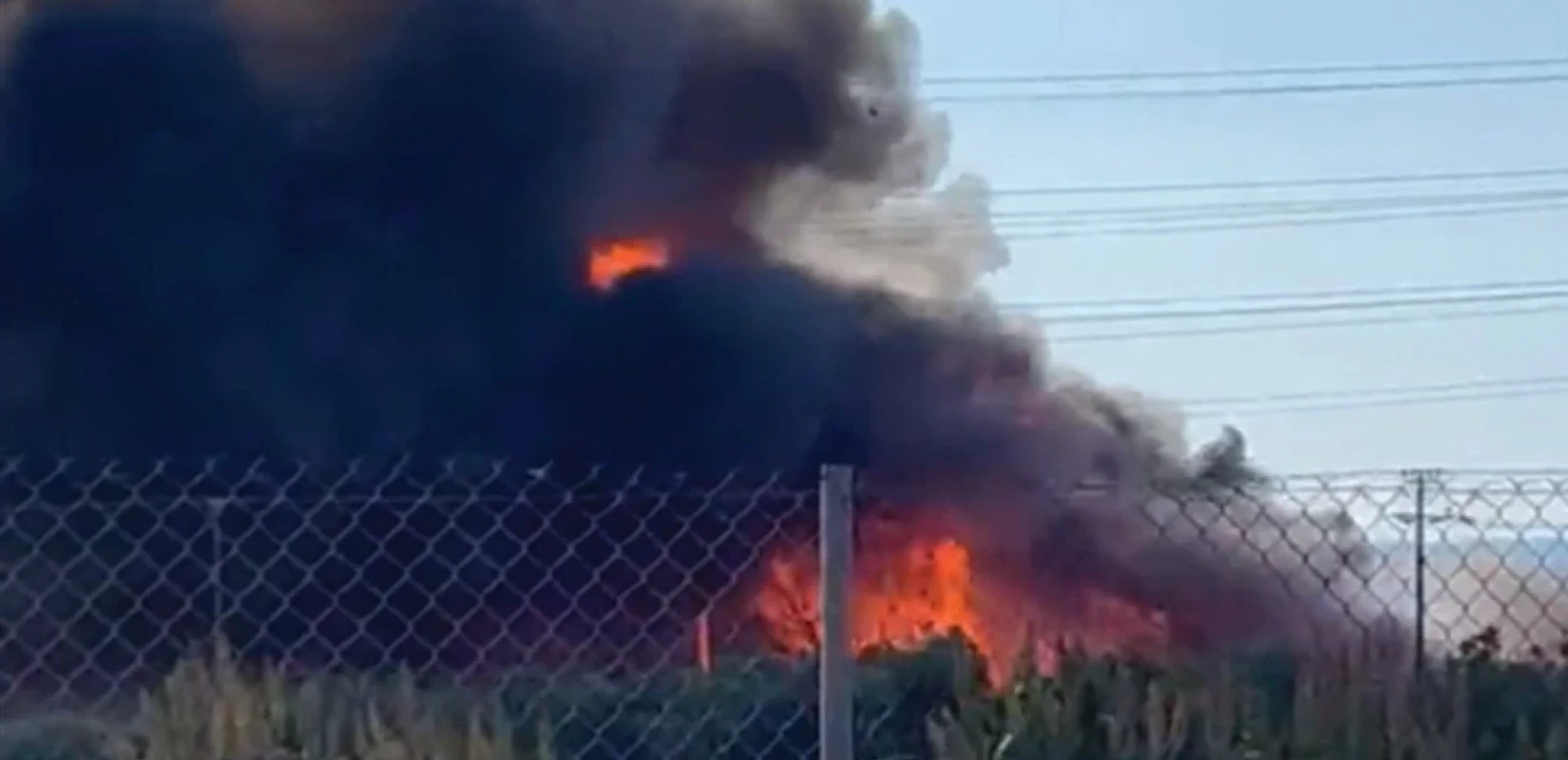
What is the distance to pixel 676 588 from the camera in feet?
30.8

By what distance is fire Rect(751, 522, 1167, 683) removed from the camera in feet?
36.8

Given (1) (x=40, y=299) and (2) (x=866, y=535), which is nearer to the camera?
(2) (x=866, y=535)

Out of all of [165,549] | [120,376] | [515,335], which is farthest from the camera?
[515,335]

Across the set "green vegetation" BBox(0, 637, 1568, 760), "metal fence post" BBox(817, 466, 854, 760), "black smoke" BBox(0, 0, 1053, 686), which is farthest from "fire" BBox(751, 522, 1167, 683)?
"metal fence post" BBox(817, 466, 854, 760)

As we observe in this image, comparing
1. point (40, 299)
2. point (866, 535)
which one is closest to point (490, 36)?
point (40, 299)

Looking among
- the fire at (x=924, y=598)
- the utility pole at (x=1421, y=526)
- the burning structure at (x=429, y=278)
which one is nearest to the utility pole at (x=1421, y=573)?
the utility pole at (x=1421, y=526)

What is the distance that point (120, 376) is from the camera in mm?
21391

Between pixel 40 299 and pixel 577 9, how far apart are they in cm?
517

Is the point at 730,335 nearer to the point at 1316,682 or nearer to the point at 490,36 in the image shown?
the point at 490,36

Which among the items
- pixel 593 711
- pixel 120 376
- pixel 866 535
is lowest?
pixel 593 711

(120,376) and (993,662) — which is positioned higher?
(120,376)

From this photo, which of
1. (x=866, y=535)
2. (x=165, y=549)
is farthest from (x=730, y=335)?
(x=165, y=549)

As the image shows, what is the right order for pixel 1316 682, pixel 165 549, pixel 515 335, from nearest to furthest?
pixel 1316 682 → pixel 165 549 → pixel 515 335

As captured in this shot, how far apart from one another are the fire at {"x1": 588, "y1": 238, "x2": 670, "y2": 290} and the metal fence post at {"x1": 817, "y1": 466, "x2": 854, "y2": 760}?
20508mm
